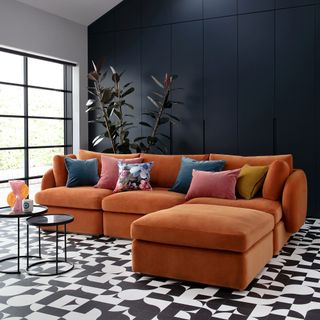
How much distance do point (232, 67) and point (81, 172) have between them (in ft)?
8.69

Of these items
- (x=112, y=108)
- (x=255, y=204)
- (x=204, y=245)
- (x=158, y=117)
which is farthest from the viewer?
(x=112, y=108)

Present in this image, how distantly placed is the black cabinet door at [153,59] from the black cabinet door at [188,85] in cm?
12

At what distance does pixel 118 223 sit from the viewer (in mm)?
4719

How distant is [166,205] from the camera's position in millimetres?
4480

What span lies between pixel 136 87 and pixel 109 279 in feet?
13.9

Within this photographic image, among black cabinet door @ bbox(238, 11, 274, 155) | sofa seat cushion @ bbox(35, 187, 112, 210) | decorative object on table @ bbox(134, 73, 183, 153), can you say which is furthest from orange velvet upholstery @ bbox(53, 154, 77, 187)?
black cabinet door @ bbox(238, 11, 274, 155)

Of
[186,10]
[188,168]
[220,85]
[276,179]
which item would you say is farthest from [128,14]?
[276,179]

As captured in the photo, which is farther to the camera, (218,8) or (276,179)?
(218,8)

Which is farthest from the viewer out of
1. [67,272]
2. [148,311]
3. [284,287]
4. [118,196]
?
[118,196]

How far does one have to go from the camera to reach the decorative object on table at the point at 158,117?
21.3 feet

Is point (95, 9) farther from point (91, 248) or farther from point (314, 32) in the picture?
point (91, 248)

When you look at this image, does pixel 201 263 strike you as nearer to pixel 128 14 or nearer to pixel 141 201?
pixel 141 201

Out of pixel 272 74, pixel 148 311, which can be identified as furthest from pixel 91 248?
pixel 272 74

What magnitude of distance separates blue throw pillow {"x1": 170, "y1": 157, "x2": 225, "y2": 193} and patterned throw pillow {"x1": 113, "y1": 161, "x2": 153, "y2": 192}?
315 mm
